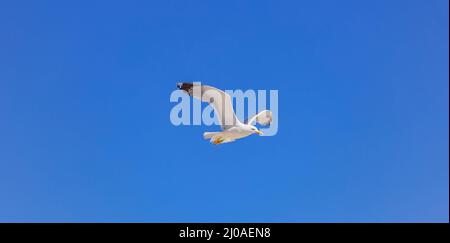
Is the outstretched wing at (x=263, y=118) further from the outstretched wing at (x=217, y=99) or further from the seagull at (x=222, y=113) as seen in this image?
the outstretched wing at (x=217, y=99)

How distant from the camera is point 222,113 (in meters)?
10.0

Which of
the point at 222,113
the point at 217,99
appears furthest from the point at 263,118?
the point at 217,99

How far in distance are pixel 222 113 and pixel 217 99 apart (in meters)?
0.35

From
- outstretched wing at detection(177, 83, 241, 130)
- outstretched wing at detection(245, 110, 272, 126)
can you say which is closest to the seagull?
outstretched wing at detection(177, 83, 241, 130)

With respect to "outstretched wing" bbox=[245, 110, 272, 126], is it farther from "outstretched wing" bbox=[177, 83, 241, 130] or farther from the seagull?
"outstretched wing" bbox=[177, 83, 241, 130]

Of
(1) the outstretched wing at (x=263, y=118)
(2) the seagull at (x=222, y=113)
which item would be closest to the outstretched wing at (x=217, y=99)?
(2) the seagull at (x=222, y=113)

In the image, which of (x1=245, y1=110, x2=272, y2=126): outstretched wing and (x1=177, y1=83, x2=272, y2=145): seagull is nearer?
(x1=177, y1=83, x2=272, y2=145): seagull

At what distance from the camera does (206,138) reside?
9844mm

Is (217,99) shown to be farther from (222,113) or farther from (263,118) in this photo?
(263,118)

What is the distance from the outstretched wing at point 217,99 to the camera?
9.54 m

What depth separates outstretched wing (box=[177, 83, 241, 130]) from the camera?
9.54 metres
